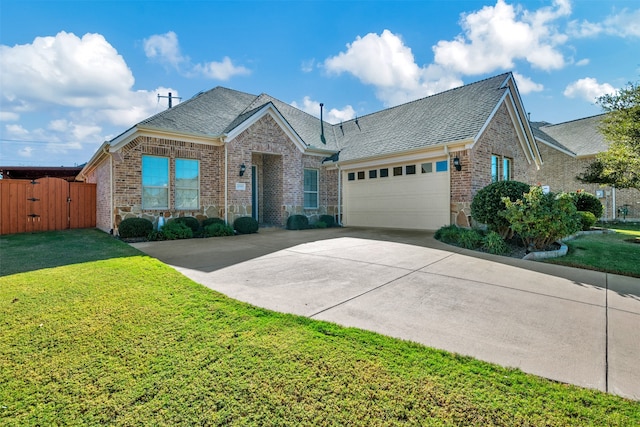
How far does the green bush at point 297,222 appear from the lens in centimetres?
1340

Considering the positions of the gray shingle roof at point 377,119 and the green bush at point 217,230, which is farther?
→ the gray shingle roof at point 377,119

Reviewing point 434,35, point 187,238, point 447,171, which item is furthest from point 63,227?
point 434,35

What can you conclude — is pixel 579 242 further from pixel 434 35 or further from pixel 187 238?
pixel 187 238

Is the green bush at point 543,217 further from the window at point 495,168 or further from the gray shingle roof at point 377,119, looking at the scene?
the window at point 495,168

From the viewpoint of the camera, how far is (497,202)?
27.8ft

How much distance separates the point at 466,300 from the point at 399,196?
9062mm

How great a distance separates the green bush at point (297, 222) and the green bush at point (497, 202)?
7153 millimetres

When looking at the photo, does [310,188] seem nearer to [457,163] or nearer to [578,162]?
[457,163]

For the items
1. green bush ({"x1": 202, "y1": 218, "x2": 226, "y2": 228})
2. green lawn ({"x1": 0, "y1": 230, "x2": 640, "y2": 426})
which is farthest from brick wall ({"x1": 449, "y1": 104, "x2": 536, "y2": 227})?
green lawn ({"x1": 0, "y1": 230, "x2": 640, "y2": 426})

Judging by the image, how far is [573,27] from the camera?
972cm

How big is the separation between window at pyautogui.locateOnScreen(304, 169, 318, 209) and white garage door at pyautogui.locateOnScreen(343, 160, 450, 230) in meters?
1.52

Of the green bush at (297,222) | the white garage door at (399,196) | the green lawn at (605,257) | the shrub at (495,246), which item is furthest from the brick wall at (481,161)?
the green bush at (297,222)

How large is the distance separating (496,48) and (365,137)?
6.43 metres

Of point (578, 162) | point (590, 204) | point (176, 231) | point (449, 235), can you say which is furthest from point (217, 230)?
point (578, 162)
